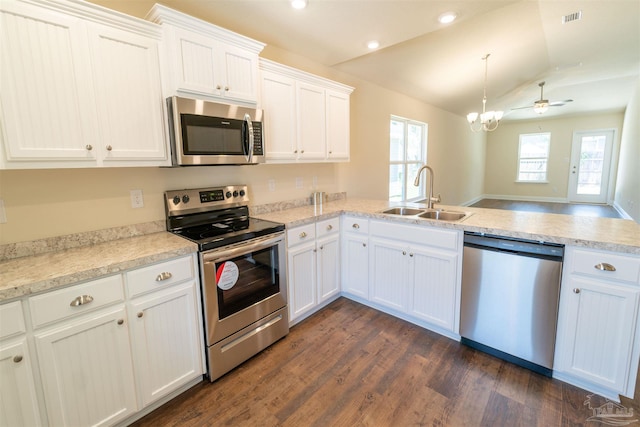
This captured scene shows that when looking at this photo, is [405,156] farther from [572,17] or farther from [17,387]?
[17,387]

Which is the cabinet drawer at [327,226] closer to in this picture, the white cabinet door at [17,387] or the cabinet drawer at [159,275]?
the cabinet drawer at [159,275]

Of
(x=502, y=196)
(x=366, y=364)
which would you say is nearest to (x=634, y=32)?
(x=366, y=364)

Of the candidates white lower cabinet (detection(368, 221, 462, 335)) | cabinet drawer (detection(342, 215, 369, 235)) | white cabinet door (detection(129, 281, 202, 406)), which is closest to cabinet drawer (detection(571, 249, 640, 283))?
white lower cabinet (detection(368, 221, 462, 335))

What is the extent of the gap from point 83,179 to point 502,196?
37.8ft

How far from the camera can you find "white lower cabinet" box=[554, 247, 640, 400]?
1.49 meters

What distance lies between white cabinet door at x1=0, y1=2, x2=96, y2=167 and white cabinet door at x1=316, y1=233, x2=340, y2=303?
1751 mm

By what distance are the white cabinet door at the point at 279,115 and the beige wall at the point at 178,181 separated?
0.90 ft

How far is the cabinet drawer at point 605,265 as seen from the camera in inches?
57.3

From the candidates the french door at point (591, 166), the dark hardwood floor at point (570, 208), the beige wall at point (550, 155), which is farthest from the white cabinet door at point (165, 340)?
the french door at point (591, 166)

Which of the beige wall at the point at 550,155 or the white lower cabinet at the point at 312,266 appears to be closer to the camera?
the white lower cabinet at the point at 312,266

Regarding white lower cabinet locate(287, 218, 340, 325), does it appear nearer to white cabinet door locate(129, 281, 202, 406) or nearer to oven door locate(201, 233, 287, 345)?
oven door locate(201, 233, 287, 345)

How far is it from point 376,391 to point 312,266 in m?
1.06

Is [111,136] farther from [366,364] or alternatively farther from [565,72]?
[565,72]

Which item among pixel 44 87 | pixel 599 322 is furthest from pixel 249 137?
pixel 599 322
